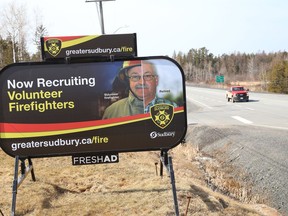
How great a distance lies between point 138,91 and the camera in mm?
4734

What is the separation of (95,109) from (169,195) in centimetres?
163

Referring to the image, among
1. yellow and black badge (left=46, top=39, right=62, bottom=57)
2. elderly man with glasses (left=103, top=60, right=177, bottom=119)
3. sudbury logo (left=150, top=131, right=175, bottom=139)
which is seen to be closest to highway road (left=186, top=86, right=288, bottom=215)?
sudbury logo (left=150, top=131, right=175, bottom=139)

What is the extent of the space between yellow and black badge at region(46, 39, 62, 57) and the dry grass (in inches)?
89.9

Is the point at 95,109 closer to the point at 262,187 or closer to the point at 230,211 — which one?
the point at 230,211

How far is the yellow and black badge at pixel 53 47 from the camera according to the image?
754 centimetres

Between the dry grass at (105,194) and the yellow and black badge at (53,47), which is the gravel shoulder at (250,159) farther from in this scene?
the yellow and black badge at (53,47)

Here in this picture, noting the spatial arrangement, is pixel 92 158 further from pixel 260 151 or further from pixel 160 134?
pixel 260 151

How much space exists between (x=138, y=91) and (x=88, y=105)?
2.14 feet

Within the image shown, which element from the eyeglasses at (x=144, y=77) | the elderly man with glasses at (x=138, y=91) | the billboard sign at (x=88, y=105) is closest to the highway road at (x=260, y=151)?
the billboard sign at (x=88, y=105)

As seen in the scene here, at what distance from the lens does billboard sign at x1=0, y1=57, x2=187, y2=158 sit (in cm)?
471

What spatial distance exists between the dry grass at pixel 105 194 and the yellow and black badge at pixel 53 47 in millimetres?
2284

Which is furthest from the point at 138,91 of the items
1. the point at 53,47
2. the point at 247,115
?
the point at 247,115

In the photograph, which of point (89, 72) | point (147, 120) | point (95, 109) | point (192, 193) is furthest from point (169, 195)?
point (89, 72)

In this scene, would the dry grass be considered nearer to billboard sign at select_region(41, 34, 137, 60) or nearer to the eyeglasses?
the eyeglasses
